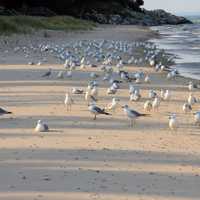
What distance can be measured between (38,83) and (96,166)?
1079cm

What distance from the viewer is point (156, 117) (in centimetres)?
1452

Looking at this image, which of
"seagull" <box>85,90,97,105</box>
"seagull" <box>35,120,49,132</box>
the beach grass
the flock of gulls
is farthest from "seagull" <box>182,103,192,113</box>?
the beach grass

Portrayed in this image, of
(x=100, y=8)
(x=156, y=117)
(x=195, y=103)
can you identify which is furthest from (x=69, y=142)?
(x=100, y=8)

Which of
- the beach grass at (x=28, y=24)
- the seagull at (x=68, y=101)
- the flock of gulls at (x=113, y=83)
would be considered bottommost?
the beach grass at (x=28, y=24)

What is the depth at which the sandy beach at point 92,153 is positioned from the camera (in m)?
8.35

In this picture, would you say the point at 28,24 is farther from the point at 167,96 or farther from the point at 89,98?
the point at 89,98

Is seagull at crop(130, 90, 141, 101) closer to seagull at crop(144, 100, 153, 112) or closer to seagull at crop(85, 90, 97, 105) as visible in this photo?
seagull at crop(85, 90, 97, 105)

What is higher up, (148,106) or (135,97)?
(148,106)

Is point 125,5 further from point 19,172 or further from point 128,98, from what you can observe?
point 19,172

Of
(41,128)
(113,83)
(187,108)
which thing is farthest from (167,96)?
(41,128)

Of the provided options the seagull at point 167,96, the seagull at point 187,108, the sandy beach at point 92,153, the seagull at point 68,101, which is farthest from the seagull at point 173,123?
the seagull at point 167,96

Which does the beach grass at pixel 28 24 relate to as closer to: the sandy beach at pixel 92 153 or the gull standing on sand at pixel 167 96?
the gull standing on sand at pixel 167 96

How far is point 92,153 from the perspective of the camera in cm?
1038

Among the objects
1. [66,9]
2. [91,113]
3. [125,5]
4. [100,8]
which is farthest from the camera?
[125,5]
